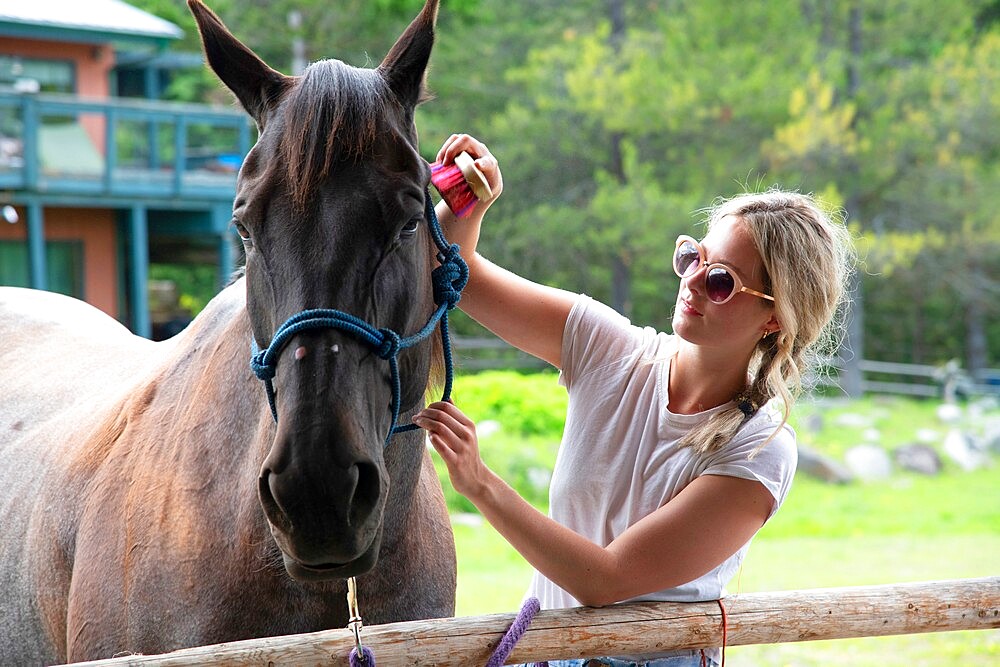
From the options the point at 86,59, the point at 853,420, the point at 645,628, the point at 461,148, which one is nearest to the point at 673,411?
the point at 645,628

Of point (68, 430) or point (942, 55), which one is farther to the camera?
point (942, 55)

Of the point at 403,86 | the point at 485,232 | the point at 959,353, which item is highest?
the point at 403,86

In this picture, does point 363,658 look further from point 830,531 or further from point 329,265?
point 830,531

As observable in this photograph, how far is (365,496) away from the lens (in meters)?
1.54

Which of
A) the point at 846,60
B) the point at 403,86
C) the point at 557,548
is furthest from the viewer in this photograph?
the point at 846,60

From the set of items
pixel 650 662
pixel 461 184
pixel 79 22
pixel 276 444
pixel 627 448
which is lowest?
pixel 650 662

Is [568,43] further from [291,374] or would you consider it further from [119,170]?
[291,374]

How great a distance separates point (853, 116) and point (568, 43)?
4972mm

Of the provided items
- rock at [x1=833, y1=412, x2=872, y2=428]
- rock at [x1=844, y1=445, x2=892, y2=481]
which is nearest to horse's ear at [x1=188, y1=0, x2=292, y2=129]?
rock at [x1=844, y1=445, x2=892, y2=481]

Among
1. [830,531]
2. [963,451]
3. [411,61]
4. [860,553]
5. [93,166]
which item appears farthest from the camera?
[963,451]

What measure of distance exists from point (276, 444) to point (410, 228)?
44 centimetres

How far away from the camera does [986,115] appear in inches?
618

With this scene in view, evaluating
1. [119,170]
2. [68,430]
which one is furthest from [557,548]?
[119,170]

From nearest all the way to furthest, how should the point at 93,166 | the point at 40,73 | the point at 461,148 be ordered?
the point at 461,148, the point at 93,166, the point at 40,73
